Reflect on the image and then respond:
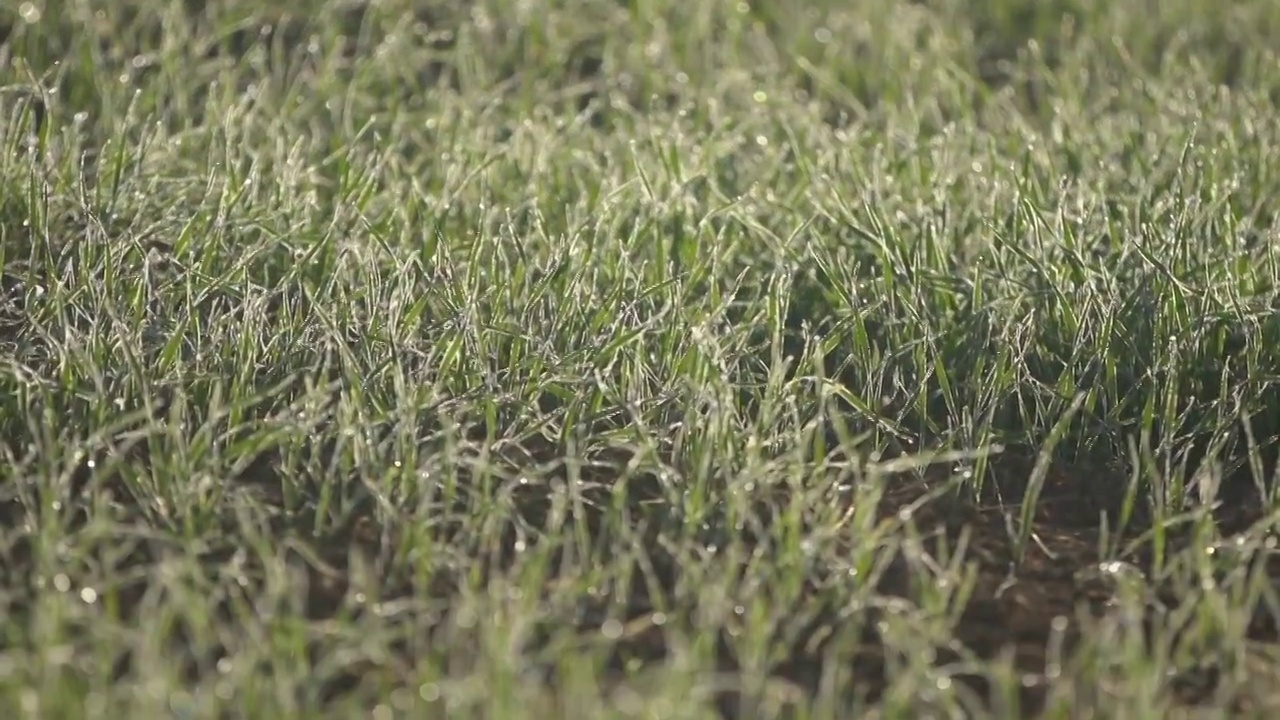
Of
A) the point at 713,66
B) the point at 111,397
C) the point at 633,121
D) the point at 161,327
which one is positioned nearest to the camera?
the point at 111,397

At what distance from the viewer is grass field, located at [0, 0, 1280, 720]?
1.88 meters

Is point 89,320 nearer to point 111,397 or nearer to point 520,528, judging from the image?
point 111,397

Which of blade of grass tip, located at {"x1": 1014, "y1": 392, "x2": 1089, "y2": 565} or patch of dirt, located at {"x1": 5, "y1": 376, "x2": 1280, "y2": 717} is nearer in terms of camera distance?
patch of dirt, located at {"x1": 5, "y1": 376, "x2": 1280, "y2": 717}

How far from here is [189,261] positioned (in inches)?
98.2

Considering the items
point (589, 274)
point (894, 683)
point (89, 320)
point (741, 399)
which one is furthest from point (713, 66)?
point (894, 683)

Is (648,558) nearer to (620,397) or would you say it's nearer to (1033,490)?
(620,397)

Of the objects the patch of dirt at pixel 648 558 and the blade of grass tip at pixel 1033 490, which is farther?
the blade of grass tip at pixel 1033 490

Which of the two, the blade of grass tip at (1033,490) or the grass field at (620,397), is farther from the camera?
the blade of grass tip at (1033,490)

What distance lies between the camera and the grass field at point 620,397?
74.0 inches

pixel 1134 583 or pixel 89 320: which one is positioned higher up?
pixel 89 320

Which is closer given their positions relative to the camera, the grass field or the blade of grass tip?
the grass field

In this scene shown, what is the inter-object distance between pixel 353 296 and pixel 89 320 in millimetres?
371

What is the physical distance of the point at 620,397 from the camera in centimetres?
229

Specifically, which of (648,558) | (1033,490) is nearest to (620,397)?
(648,558)
